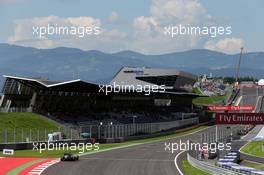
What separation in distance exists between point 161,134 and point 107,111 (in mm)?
13398

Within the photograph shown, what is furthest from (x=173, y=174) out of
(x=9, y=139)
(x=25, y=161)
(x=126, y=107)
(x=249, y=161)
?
(x=126, y=107)

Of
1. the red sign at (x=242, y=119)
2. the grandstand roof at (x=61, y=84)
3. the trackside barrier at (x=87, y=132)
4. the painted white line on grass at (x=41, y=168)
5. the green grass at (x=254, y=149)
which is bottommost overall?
the green grass at (x=254, y=149)

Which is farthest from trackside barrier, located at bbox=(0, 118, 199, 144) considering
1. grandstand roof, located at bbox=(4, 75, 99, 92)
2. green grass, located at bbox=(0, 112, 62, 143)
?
grandstand roof, located at bbox=(4, 75, 99, 92)

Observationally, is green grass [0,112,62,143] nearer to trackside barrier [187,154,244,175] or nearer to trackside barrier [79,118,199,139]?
trackside barrier [79,118,199,139]

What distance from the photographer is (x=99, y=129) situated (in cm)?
8462

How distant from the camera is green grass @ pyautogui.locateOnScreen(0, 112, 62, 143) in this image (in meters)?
69.0

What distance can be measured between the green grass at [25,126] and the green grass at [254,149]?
27112 mm

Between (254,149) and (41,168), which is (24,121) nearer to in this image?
(254,149)

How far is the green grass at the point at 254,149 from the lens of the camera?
7214 centimetres

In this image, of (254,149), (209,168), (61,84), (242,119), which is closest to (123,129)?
(61,84)

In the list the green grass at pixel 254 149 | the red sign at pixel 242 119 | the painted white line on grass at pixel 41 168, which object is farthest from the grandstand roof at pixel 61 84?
the red sign at pixel 242 119

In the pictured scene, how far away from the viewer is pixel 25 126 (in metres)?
78.9

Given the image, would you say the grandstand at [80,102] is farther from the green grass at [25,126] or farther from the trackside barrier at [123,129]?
the green grass at [25,126]

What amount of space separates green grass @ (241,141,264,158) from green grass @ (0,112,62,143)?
27.1m
